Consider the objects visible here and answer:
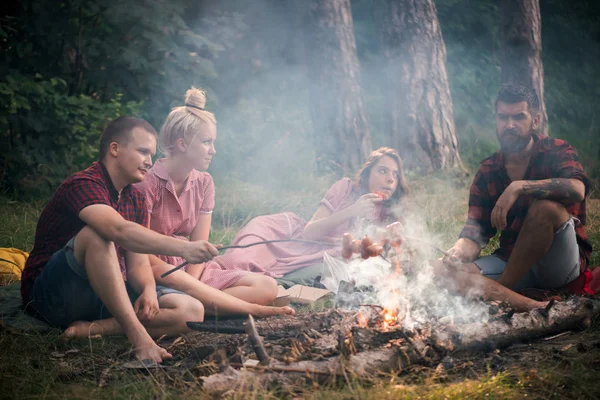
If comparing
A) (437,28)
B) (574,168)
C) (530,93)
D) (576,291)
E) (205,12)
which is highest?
(205,12)

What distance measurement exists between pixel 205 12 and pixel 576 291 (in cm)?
808

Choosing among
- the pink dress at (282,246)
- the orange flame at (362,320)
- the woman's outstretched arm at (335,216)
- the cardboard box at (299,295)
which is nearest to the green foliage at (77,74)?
the pink dress at (282,246)

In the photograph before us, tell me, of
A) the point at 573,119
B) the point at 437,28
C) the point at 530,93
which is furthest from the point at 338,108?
the point at 573,119

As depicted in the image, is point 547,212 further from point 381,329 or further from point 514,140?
point 381,329

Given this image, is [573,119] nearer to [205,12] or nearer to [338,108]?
[338,108]

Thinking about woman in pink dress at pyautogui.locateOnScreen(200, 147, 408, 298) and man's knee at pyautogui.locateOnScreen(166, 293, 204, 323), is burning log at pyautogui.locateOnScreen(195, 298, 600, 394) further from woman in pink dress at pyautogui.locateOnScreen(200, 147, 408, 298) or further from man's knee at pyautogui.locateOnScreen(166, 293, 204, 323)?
woman in pink dress at pyautogui.locateOnScreen(200, 147, 408, 298)

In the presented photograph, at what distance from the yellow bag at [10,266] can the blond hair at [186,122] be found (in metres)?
1.68

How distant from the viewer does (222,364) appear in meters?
2.57

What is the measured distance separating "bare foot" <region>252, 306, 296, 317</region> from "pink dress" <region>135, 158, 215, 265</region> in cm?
71

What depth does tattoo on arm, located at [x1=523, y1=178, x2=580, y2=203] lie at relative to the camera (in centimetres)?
367

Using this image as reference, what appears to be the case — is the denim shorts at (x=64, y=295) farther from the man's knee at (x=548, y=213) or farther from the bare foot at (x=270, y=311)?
the man's knee at (x=548, y=213)

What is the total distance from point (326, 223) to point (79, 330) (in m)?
2.15

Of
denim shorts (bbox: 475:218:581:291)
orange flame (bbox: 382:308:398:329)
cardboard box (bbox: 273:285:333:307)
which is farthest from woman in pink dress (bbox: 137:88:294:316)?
denim shorts (bbox: 475:218:581:291)

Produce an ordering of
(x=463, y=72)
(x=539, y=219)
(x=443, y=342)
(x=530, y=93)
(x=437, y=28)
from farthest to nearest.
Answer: (x=463, y=72)
(x=437, y=28)
(x=530, y=93)
(x=539, y=219)
(x=443, y=342)
